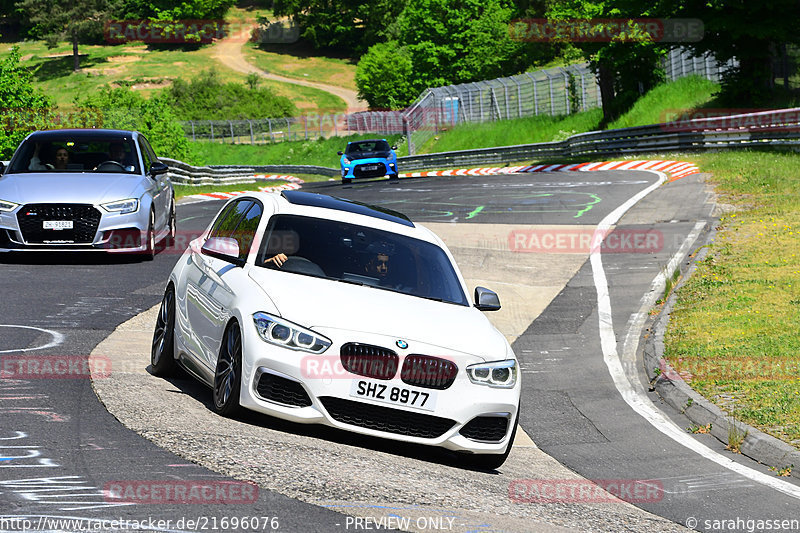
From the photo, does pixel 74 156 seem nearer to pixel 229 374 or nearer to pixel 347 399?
pixel 229 374

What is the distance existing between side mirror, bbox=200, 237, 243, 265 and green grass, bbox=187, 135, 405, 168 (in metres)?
75.0

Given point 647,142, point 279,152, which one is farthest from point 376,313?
point 279,152

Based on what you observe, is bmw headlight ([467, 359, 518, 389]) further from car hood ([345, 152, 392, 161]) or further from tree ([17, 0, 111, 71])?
tree ([17, 0, 111, 71])

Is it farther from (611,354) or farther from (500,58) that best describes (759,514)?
(500,58)

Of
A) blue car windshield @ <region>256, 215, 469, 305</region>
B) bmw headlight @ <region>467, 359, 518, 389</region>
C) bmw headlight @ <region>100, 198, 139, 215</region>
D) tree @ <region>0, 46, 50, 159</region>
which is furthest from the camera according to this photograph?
tree @ <region>0, 46, 50, 159</region>

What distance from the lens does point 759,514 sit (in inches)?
290

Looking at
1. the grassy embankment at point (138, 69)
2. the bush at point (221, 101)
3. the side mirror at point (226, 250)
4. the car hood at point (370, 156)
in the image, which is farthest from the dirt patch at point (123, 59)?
the side mirror at point (226, 250)

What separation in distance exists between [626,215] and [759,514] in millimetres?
16441

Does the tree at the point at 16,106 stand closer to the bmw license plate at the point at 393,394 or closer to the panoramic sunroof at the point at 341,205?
the panoramic sunroof at the point at 341,205

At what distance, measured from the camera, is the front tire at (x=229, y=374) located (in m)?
7.41

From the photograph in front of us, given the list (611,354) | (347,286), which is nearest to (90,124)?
(611,354)

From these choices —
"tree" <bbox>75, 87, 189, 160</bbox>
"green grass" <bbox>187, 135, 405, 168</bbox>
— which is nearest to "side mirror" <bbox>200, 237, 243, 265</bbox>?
"tree" <bbox>75, 87, 189, 160</bbox>

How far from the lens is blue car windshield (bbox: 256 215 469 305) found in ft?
27.5

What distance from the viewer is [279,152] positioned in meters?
93.6
